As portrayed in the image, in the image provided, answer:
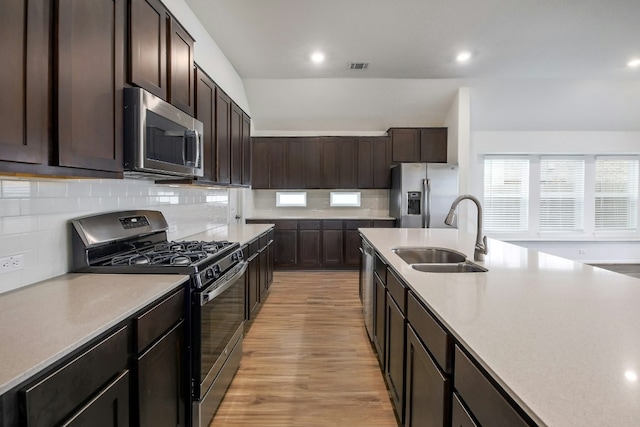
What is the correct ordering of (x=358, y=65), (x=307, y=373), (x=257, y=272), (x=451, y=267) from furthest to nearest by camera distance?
1. (x=358, y=65)
2. (x=257, y=272)
3. (x=307, y=373)
4. (x=451, y=267)

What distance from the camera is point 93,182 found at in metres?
1.89

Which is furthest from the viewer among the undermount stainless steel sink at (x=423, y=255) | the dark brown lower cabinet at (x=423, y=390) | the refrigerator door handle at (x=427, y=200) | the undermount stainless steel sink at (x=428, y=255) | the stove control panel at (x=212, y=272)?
the refrigerator door handle at (x=427, y=200)

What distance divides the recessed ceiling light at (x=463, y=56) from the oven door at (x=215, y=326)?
3.76 meters

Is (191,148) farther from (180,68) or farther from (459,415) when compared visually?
(459,415)

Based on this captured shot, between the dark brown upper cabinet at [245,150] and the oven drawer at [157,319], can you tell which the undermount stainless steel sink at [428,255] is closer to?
the oven drawer at [157,319]

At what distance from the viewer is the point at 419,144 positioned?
582 centimetres

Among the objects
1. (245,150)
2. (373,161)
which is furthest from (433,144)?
(245,150)

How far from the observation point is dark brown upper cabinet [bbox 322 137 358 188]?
19.2 feet

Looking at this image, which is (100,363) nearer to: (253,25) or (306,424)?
(306,424)

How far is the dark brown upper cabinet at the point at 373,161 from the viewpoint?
5.85m

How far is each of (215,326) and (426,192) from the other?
4.06 meters

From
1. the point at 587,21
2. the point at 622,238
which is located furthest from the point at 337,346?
the point at 622,238

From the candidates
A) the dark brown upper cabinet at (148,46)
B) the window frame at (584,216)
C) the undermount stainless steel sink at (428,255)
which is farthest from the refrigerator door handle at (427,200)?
the dark brown upper cabinet at (148,46)

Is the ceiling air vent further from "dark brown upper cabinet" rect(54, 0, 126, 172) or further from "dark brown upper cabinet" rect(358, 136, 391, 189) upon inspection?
"dark brown upper cabinet" rect(54, 0, 126, 172)
